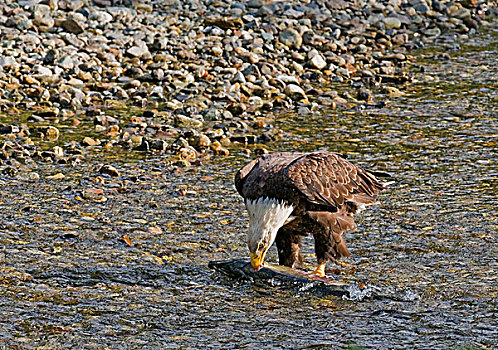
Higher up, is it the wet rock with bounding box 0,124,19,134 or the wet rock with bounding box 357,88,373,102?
the wet rock with bounding box 357,88,373,102

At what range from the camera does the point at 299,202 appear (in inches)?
264

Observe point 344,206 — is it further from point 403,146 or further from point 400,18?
point 400,18

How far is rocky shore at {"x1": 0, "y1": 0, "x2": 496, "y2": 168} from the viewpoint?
1071 centimetres

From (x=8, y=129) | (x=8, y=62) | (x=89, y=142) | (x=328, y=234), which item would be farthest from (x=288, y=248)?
(x=8, y=62)

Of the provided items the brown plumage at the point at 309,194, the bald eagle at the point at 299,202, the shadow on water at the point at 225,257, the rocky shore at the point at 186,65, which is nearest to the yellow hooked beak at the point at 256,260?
the bald eagle at the point at 299,202

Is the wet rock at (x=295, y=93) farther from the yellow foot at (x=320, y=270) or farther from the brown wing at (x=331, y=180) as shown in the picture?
the yellow foot at (x=320, y=270)

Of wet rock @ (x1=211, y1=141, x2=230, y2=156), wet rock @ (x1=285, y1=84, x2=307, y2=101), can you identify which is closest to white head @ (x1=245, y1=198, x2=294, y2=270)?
wet rock @ (x1=211, y1=141, x2=230, y2=156)

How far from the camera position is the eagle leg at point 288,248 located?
23.3ft

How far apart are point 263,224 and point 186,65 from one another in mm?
7069

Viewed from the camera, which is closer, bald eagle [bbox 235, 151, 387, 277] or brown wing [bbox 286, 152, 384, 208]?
bald eagle [bbox 235, 151, 387, 277]

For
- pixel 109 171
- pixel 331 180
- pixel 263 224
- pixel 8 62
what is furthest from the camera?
pixel 8 62

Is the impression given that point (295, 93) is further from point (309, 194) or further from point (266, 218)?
point (266, 218)

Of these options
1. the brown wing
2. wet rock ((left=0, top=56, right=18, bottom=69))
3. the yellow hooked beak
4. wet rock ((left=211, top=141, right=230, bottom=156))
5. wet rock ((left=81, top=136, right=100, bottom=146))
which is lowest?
wet rock ((left=81, top=136, right=100, bottom=146))

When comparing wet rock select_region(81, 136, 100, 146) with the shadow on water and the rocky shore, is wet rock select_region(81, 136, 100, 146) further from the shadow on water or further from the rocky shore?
the shadow on water
